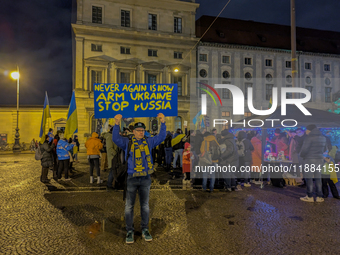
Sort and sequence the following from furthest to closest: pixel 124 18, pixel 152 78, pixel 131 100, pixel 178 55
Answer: pixel 178 55 < pixel 152 78 < pixel 124 18 < pixel 131 100

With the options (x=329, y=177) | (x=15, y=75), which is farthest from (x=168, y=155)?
(x=15, y=75)

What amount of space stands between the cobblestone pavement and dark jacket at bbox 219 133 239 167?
0.97 metres

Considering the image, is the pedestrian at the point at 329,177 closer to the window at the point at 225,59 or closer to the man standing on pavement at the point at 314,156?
the man standing on pavement at the point at 314,156

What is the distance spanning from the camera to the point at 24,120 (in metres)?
29.9

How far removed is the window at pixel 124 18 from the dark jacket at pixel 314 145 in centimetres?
2811

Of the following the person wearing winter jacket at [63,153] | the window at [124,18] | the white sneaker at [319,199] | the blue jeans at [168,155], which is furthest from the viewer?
the window at [124,18]

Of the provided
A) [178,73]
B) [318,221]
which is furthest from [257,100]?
[318,221]

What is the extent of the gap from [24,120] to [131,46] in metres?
15.2

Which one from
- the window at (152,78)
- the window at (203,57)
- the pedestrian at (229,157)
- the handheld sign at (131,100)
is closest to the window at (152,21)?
the window at (152,78)

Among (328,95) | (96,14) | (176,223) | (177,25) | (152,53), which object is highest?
(177,25)

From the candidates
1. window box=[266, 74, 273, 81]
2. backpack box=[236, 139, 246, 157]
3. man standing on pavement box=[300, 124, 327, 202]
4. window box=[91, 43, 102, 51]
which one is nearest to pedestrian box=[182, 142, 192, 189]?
backpack box=[236, 139, 246, 157]

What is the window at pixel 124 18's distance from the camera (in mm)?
30172

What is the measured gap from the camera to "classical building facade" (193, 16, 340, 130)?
→ 34562mm

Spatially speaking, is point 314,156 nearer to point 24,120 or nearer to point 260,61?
point 24,120
